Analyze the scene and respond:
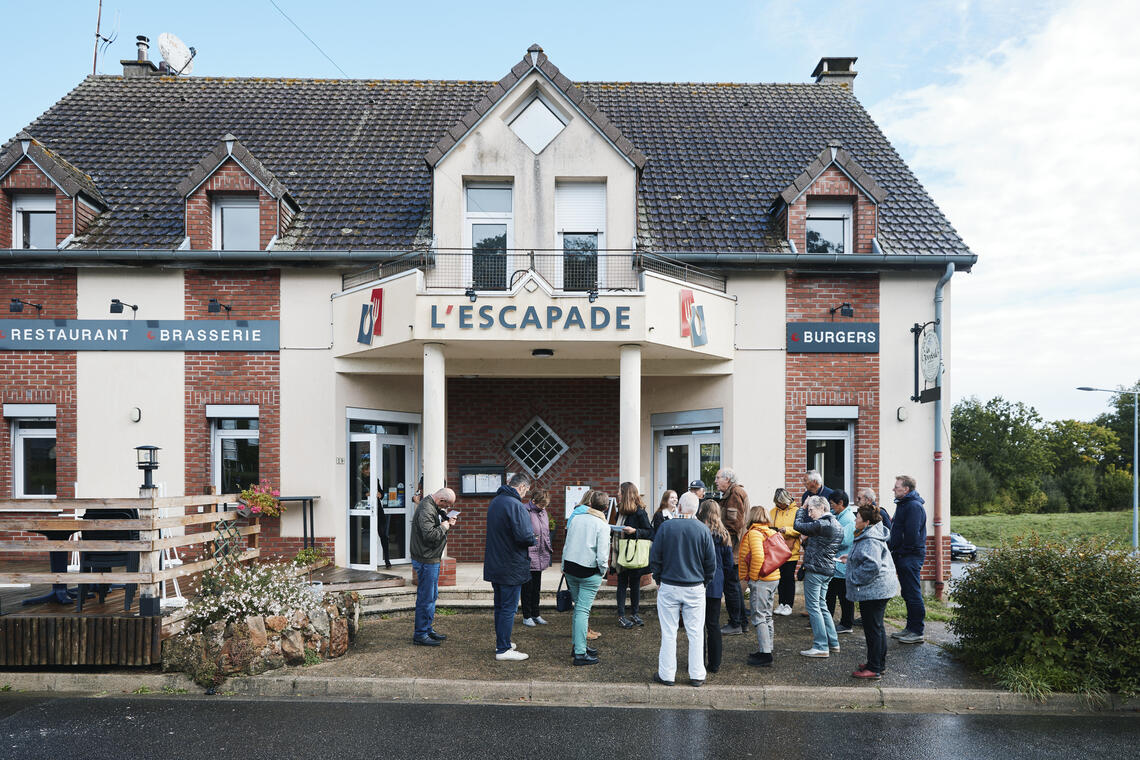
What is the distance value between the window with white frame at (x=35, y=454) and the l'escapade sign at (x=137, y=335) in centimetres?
119

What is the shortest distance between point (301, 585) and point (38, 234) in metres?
8.42

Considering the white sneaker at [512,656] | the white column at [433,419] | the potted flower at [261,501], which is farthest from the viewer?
the potted flower at [261,501]

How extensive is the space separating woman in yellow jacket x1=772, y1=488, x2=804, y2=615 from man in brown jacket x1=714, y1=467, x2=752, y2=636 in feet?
1.28

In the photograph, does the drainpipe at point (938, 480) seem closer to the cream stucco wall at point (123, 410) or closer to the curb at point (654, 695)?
the curb at point (654, 695)

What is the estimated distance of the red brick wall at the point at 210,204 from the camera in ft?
37.4

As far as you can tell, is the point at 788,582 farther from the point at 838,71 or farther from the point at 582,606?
the point at 838,71

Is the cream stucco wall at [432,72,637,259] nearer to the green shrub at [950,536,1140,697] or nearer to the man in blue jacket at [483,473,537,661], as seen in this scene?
the man in blue jacket at [483,473,537,661]

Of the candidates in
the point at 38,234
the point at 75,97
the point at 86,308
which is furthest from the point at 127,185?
the point at 75,97

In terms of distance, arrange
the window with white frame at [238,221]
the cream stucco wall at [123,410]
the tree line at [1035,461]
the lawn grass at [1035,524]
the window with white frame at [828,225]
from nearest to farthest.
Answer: the cream stucco wall at [123,410], the window with white frame at [238,221], the window with white frame at [828,225], the lawn grass at [1035,524], the tree line at [1035,461]

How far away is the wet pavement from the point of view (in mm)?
6848

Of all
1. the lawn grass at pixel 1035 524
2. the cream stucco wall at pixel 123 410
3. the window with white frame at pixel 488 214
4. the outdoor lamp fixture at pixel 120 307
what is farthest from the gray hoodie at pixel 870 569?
the lawn grass at pixel 1035 524

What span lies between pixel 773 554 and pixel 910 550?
2096 mm

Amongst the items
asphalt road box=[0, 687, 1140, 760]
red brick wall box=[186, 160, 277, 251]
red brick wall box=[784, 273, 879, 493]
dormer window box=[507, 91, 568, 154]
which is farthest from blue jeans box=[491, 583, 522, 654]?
red brick wall box=[186, 160, 277, 251]

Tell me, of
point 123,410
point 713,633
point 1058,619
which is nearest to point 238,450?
point 123,410
